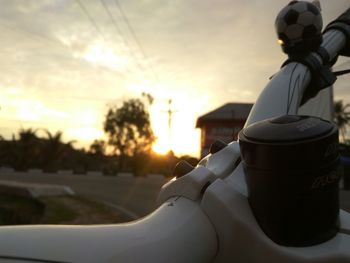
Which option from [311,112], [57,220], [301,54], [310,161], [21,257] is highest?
[301,54]

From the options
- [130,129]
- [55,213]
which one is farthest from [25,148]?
[55,213]

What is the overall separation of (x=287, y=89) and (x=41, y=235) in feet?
2.90

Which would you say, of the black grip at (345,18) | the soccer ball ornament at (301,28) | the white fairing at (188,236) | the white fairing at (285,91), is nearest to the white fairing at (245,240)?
the white fairing at (188,236)

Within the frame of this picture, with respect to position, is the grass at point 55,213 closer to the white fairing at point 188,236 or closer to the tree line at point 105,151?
the white fairing at point 188,236

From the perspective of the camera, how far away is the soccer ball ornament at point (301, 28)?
5.10 ft

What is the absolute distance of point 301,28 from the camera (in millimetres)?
1562

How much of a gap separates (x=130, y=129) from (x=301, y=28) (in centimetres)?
5231

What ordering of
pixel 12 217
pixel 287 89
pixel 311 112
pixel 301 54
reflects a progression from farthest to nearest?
pixel 12 217 < pixel 311 112 < pixel 301 54 < pixel 287 89

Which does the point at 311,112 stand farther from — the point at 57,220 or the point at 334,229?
the point at 57,220

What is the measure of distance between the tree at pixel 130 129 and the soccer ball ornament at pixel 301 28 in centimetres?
5070

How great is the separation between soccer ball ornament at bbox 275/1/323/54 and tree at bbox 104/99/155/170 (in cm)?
5070

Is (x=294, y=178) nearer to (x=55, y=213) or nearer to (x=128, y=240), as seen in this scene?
(x=128, y=240)

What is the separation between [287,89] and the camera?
1.36 meters

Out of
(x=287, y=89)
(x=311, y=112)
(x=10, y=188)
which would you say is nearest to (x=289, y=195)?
(x=287, y=89)
